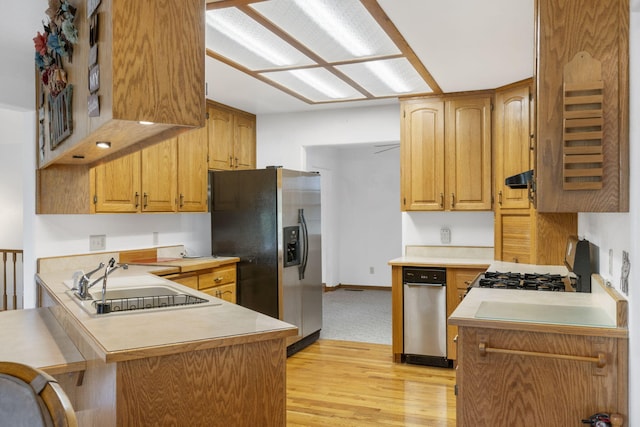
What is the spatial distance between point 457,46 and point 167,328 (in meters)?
2.55

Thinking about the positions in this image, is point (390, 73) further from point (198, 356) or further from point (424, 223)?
point (198, 356)

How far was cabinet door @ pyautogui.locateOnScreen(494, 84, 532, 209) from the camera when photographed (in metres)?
4.36

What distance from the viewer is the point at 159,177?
452 centimetres

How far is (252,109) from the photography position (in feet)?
18.2

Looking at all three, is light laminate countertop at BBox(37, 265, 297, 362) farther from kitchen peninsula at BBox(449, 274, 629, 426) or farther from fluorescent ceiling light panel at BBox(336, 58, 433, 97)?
fluorescent ceiling light panel at BBox(336, 58, 433, 97)

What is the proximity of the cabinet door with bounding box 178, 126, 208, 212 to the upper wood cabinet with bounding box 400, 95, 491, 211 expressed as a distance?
6.14 ft

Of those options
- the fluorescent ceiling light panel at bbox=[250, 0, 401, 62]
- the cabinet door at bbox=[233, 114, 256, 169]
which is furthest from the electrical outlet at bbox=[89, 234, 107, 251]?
the fluorescent ceiling light panel at bbox=[250, 0, 401, 62]

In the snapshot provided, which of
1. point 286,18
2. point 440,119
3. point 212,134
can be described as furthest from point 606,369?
point 212,134

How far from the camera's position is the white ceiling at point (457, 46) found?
2.82 m

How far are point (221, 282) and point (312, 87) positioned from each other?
6.04 feet

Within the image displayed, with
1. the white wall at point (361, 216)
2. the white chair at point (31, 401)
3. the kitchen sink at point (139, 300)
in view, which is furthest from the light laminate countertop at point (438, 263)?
the white chair at point (31, 401)

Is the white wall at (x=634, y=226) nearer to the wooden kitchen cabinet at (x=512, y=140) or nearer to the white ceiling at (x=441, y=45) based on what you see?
the white ceiling at (x=441, y=45)

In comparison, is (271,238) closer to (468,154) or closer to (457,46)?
(468,154)

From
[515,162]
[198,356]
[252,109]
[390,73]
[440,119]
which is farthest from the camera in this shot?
[252,109]
